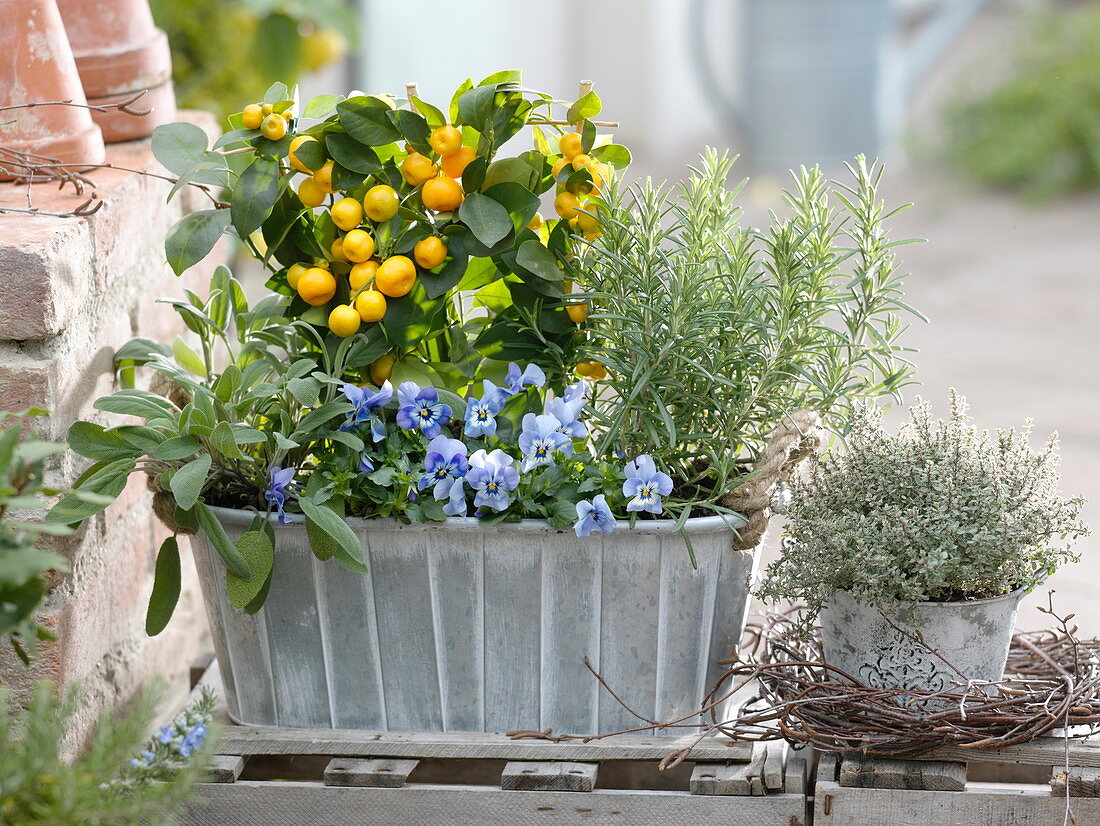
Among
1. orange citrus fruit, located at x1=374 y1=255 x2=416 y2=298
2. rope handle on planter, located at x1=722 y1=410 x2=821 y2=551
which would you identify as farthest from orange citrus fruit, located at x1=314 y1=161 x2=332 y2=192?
rope handle on planter, located at x1=722 y1=410 x2=821 y2=551

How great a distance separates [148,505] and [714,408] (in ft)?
2.56

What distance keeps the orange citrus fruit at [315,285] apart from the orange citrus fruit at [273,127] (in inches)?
5.5

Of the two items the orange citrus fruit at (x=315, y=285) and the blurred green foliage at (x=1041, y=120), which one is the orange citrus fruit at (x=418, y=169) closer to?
the orange citrus fruit at (x=315, y=285)

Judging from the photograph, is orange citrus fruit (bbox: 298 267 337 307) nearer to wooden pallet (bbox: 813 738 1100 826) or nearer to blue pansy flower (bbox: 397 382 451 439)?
blue pansy flower (bbox: 397 382 451 439)

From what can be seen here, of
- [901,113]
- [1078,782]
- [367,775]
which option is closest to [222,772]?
[367,775]

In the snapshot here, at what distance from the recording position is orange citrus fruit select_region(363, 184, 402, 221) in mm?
1260

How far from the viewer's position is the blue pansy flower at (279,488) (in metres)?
1.25

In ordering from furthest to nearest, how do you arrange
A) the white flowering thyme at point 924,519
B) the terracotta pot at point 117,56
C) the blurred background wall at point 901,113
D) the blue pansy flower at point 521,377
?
the blurred background wall at point 901,113
the terracotta pot at point 117,56
the blue pansy flower at point 521,377
the white flowering thyme at point 924,519

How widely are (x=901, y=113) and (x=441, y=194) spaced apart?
6.20 meters

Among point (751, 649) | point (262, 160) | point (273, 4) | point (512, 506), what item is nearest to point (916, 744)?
point (751, 649)

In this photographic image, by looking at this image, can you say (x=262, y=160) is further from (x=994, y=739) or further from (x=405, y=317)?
(x=994, y=739)

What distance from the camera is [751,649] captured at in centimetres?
156

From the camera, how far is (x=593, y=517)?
48.0 inches

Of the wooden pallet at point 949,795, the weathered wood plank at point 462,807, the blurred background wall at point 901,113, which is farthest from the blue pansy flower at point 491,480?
the blurred background wall at point 901,113
